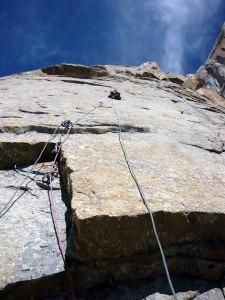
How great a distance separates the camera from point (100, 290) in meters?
3.46

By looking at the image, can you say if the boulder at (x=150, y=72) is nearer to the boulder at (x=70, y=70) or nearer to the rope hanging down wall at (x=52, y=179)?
the boulder at (x=70, y=70)

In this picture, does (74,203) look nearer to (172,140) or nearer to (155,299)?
(155,299)

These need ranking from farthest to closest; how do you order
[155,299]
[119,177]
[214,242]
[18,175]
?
[18,175] → [119,177] → [214,242] → [155,299]

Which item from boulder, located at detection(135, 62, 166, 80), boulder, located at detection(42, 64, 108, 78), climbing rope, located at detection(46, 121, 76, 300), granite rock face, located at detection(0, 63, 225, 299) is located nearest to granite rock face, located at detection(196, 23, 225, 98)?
boulder, located at detection(135, 62, 166, 80)

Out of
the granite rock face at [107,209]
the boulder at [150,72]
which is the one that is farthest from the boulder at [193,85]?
the granite rock face at [107,209]

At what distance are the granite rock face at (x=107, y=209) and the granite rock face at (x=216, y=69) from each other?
24653 millimetres

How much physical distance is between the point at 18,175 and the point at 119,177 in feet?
6.05

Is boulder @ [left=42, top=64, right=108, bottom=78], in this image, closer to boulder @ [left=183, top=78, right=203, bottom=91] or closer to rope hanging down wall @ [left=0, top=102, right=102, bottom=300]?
boulder @ [left=183, top=78, right=203, bottom=91]

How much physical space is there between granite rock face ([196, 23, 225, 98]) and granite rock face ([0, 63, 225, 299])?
2465cm

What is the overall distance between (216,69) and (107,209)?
2969 cm

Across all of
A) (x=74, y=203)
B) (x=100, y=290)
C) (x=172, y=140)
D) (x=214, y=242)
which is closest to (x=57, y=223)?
(x=74, y=203)

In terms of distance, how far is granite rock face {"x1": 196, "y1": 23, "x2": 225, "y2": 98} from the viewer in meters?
29.5

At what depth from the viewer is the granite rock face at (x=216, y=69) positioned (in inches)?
1160

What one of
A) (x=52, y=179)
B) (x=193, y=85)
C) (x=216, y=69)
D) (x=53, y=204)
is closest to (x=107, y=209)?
(x=53, y=204)
